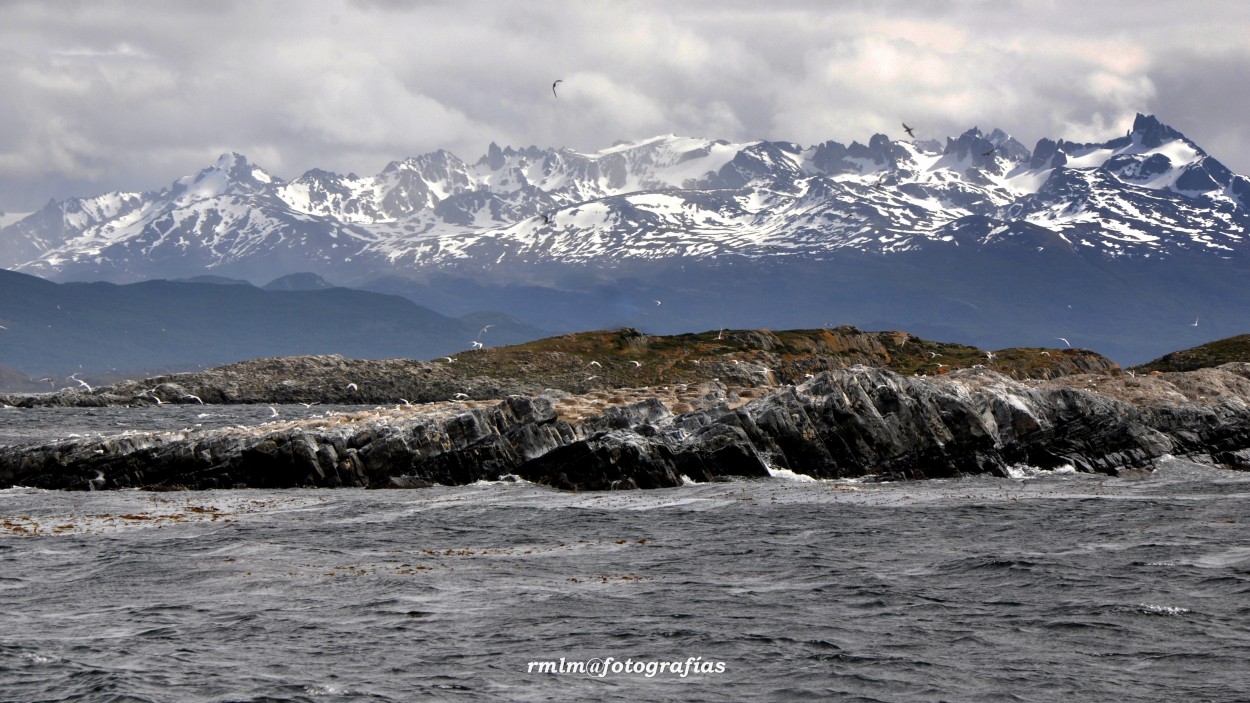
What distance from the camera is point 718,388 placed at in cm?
8031

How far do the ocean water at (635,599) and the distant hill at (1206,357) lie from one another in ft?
226

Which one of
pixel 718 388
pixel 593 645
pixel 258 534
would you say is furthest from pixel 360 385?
pixel 593 645

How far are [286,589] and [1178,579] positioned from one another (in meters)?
23.6

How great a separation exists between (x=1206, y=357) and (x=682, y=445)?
3054 inches

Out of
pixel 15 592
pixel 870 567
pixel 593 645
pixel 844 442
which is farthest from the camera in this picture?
pixel 844 442

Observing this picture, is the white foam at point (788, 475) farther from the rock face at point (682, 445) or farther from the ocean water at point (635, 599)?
the ocean water at point (635, 599)

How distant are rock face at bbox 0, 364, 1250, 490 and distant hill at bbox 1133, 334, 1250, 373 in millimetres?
52259

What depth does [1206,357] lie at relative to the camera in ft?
388

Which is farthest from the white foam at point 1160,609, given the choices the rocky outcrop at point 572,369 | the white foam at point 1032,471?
the rocky outcrop at point 572,369

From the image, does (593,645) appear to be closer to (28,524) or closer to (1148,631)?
(1148,631)

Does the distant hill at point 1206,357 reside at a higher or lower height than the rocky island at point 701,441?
higher

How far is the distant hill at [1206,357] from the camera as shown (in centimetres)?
11488

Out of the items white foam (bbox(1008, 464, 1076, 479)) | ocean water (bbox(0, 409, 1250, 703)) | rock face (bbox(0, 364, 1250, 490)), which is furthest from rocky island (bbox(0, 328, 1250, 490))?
ocean water (bbox(0, 409, 1250, 703))

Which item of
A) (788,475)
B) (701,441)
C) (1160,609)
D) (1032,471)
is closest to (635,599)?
(1160,609)
